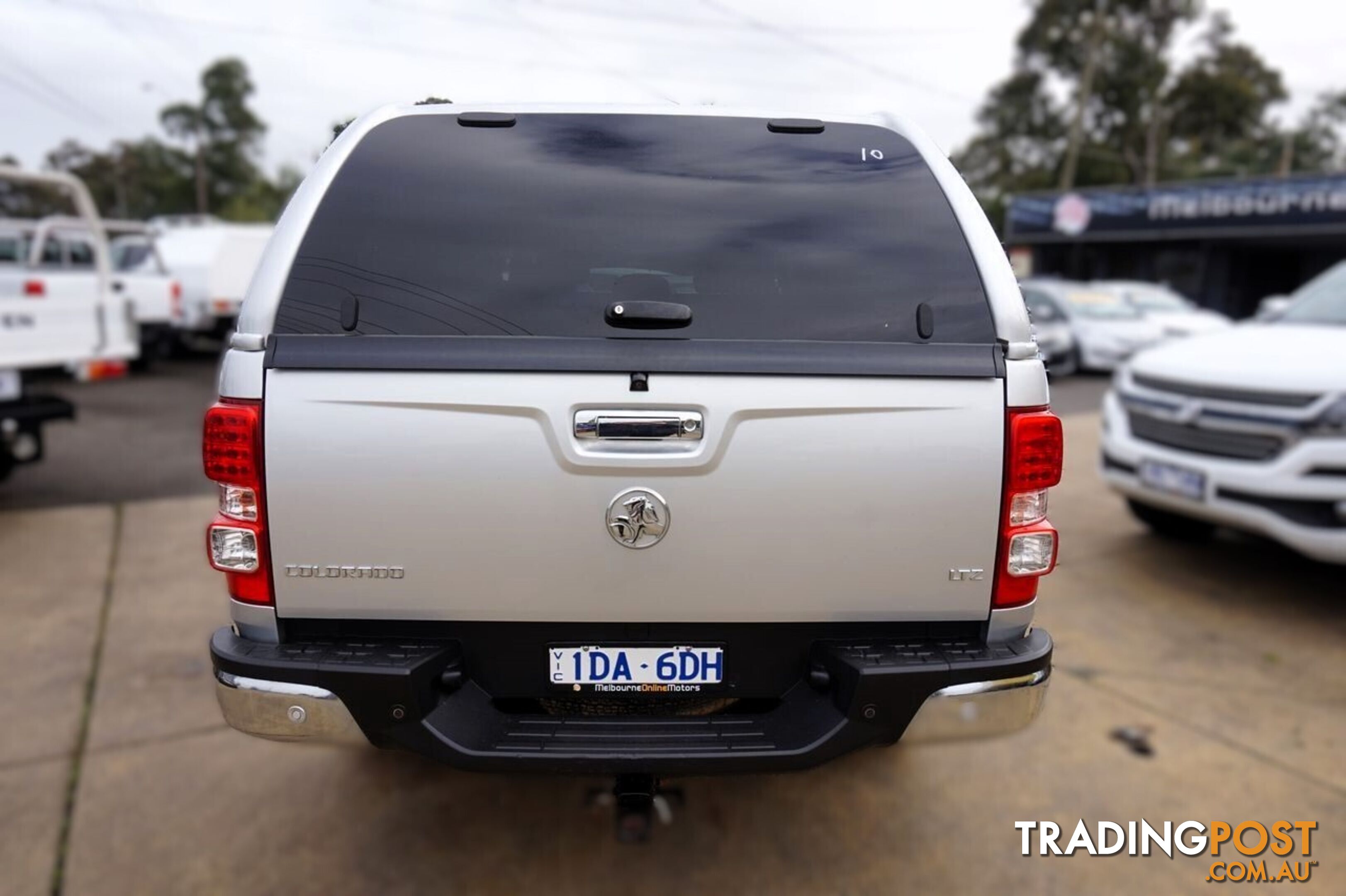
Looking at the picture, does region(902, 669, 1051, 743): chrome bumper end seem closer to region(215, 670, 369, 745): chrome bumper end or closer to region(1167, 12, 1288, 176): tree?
region(215, 670, 369, 745): chrome bumper end

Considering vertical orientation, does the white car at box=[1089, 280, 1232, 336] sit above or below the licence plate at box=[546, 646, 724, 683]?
above

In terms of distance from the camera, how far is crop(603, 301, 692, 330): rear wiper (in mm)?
2076

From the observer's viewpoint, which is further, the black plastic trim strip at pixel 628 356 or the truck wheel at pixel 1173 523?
the truck wheel at pixel 1173 523

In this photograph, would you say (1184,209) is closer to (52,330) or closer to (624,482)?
(52,330)

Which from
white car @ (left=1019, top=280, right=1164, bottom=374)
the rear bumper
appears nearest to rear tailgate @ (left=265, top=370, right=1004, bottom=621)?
the rear bumper

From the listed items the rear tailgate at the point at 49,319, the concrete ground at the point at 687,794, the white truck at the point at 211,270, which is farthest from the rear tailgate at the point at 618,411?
the white truck at the point at 211,270

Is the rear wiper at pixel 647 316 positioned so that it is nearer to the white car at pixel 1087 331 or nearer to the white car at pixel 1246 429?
the white car at pixel 1246 429

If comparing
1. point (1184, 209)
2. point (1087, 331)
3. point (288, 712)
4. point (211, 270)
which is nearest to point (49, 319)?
point (288, 712)

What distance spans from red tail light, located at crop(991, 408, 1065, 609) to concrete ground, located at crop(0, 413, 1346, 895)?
0.99 meters

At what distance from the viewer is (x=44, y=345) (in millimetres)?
5852

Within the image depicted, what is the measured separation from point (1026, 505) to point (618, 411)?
3.10ft

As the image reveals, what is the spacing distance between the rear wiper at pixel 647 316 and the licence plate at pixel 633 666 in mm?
733

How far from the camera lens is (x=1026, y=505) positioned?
2.11m

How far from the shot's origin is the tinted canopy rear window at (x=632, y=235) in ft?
6.97
